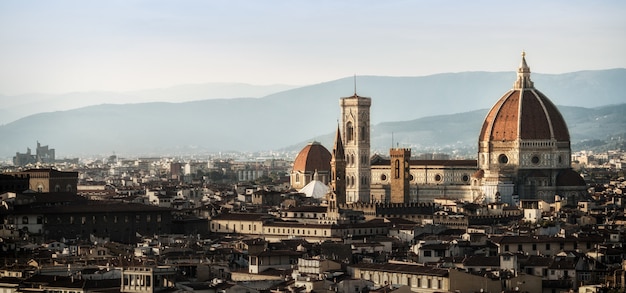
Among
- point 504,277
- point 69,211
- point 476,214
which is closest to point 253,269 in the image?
point 504,277

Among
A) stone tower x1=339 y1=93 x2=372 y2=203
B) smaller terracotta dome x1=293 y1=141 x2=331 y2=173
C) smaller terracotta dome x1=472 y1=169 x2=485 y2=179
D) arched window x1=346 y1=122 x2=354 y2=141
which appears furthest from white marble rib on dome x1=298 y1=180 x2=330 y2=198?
smaller terracotta dome x1=293 y1=141 x2=331 y2=173

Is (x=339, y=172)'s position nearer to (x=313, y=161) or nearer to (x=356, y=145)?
(x=356, y=145)

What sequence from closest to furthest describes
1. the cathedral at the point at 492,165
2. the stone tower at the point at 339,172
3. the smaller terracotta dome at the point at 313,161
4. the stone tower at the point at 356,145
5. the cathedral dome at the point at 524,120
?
the stone tower at the point at 339,172, the cathedral at the point at 492,165, the cathedral dome at the point at 524,120, the stone tower at the point at 356,145, the smaller terracotta dome at the point at 313,161

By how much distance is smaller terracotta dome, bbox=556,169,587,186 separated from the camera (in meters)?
123

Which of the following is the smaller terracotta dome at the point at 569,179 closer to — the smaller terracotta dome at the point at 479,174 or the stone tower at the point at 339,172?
the smaller terracotta dome at the point at 479,174

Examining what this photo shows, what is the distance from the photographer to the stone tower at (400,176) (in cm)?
12550

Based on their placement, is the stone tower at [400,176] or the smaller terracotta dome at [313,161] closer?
the stone tower at [400,176]

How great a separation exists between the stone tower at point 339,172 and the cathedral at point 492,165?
0.85 meters

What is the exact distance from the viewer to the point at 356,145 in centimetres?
13050

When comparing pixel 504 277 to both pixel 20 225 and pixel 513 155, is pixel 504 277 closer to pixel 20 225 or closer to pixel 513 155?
pixel 20 225

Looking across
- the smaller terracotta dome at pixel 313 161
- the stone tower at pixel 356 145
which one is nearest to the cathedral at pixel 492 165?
the stone tower at pixel 356 145

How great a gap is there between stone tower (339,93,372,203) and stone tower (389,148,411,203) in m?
2.11

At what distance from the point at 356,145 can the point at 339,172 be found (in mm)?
12523

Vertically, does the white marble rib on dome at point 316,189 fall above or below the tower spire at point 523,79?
below
